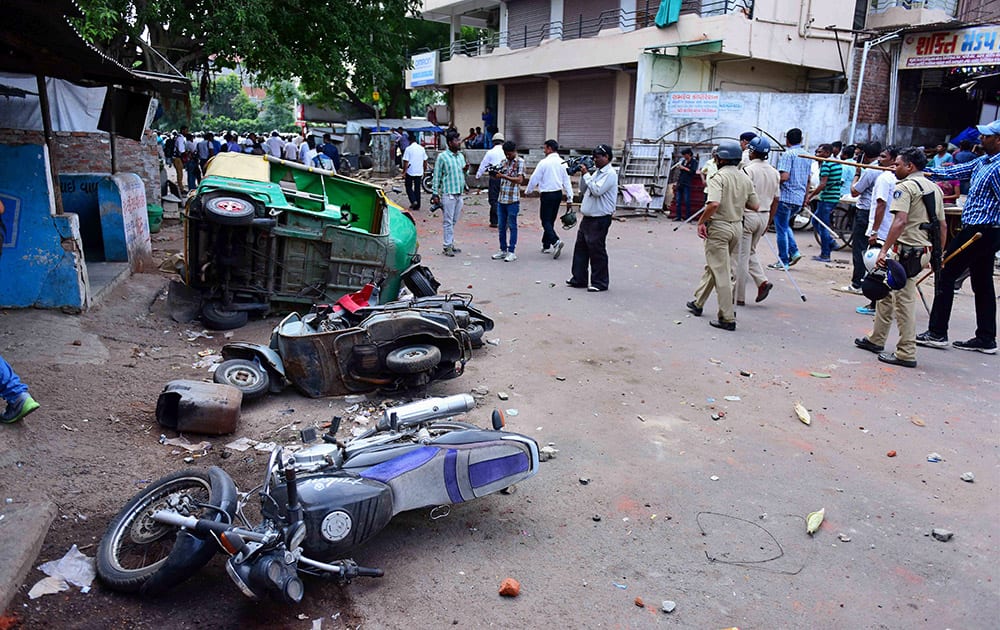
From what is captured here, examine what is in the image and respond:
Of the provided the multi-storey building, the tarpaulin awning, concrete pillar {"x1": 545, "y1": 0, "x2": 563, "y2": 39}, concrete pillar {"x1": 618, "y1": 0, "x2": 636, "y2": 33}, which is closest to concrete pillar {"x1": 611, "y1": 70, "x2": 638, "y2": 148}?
the multi-storey building

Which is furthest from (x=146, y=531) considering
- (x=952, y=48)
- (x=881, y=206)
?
(x=952, y=48)

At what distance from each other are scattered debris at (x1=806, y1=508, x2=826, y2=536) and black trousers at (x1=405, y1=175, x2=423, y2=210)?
13.8 m

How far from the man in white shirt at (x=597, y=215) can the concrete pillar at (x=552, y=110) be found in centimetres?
1690

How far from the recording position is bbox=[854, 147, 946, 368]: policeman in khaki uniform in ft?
20.2

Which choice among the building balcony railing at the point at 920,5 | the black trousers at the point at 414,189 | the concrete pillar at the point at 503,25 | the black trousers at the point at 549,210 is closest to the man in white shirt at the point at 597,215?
the black trousers at the point at 549,210

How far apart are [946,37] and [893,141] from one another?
2.99 m

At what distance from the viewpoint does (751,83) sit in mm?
21188

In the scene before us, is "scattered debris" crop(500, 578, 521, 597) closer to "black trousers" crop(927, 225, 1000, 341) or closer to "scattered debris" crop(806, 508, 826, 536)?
"scattered debris" crop(806, 508, 826, 536)

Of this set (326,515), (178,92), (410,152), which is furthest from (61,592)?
(410,152)

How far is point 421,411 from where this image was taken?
3.72 m

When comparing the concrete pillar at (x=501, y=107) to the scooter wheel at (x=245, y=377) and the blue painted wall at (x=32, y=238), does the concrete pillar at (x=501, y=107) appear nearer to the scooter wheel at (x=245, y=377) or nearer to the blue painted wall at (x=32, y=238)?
the blue painted wall at (x=32, y=238)

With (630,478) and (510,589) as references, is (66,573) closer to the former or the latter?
(510,589)

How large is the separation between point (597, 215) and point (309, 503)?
6289 mm

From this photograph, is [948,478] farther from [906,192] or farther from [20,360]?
[20,360]
